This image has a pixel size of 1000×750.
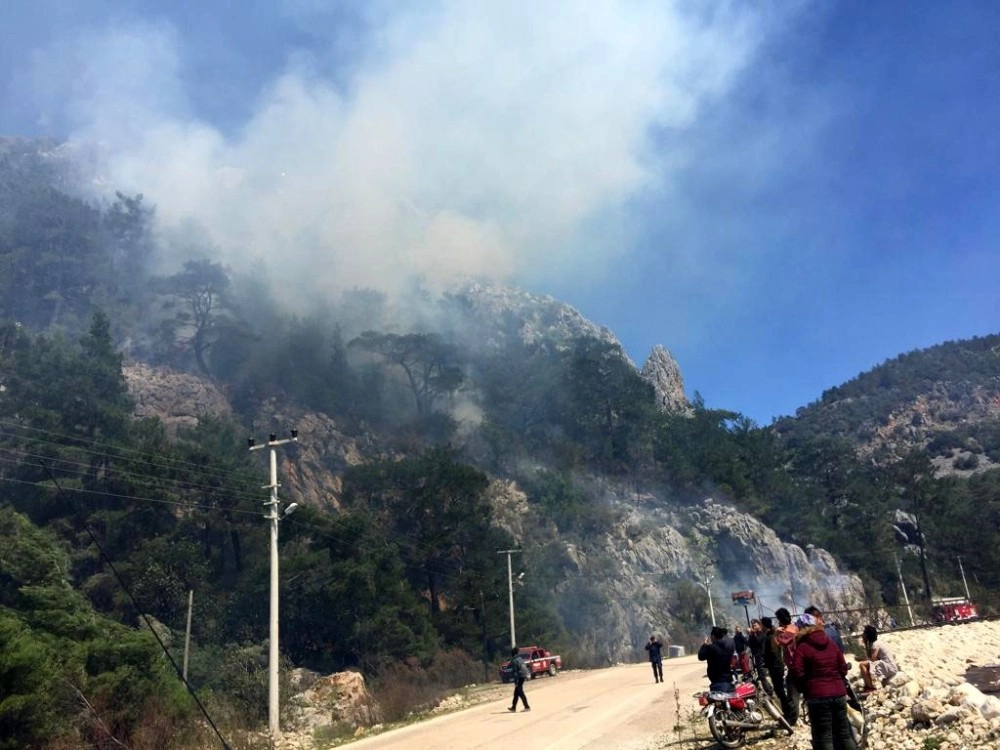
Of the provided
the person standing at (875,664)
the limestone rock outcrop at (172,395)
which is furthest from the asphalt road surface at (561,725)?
the limestone rock outcrop at (172,395)

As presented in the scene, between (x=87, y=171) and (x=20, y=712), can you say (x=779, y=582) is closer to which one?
(x=20, y=712)

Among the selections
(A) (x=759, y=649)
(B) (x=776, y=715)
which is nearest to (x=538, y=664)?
(A) (x=759, y=649)

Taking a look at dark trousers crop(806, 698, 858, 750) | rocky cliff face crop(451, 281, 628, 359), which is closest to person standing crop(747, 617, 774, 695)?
dark trousers crop(806, 698, 858, 750)

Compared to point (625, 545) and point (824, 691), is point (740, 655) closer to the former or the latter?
point (824, 691)

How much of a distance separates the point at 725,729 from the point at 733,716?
0.22m

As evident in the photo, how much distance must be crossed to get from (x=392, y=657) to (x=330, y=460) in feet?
118

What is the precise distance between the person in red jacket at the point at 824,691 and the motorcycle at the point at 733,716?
363 cm

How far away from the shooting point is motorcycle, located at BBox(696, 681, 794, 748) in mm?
10523

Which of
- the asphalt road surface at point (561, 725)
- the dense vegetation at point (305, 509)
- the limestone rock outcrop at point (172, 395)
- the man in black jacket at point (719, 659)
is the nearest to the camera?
the man in black jacket at point (719, 659)

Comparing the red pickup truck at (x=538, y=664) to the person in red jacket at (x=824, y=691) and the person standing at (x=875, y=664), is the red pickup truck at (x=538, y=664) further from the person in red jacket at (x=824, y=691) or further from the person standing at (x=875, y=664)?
the person in red jacket at (x=824, y=691)

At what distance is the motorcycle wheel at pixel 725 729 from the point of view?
414 inches

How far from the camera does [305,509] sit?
51031 mm

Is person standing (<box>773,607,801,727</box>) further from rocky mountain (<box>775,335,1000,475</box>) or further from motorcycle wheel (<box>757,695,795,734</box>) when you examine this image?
rocky mountain (<box>775,335,1000,475</box>)

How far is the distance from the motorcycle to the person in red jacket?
3.63 meters
